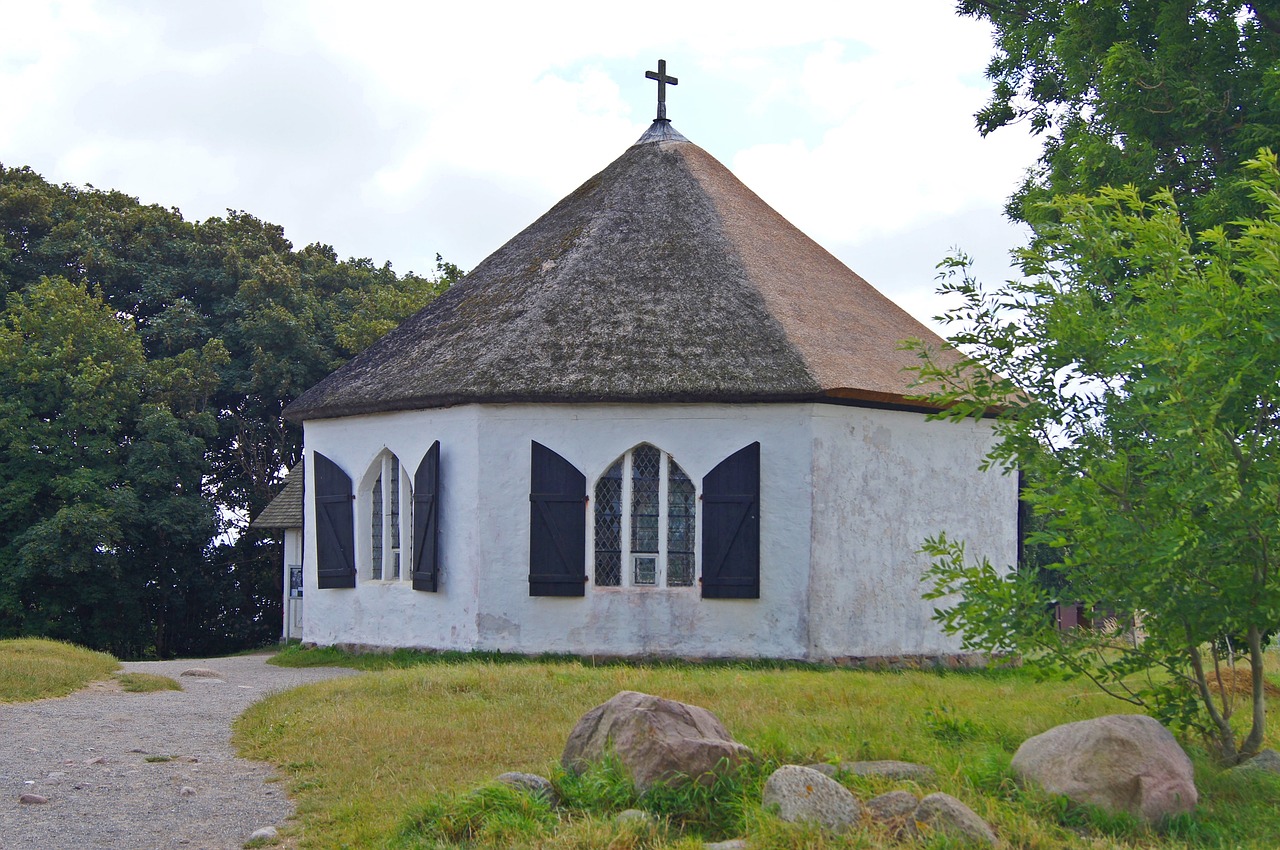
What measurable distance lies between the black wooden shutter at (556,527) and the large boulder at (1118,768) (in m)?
8.65

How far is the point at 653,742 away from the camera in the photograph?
719cm

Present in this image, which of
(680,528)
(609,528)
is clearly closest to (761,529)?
(680,528)

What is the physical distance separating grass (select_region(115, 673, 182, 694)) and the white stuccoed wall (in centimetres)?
323

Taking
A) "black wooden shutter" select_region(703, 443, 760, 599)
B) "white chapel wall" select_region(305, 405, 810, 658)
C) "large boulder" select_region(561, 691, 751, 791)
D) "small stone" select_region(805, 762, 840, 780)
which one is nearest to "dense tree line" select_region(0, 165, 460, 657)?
"white chapel wall" select_region(305, 405, 810, 658)

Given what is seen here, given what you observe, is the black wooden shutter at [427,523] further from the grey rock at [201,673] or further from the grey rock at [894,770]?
the grey rock at [894,770]

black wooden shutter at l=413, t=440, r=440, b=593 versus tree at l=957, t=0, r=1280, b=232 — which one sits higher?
tree at l=957, t=0, r=1280, b=232

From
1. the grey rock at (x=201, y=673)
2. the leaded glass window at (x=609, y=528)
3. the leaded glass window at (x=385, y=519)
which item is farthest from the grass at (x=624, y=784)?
the grey rock at (x=201, y=673)

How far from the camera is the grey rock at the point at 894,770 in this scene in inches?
290

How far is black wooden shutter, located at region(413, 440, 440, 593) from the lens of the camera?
642 inches

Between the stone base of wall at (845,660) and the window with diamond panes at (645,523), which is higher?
the window with diamond panes at (645,523)

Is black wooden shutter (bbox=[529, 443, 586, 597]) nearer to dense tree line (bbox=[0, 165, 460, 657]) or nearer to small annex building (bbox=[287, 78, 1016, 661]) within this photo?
small annex building (bbox=[287, 78, 1016, 661])

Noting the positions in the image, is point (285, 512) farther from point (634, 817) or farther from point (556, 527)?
point (634, 817)

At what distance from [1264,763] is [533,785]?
4.55 meters

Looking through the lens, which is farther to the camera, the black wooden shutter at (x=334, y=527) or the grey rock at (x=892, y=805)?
the black wooden shutter at (x=334, y=527)
